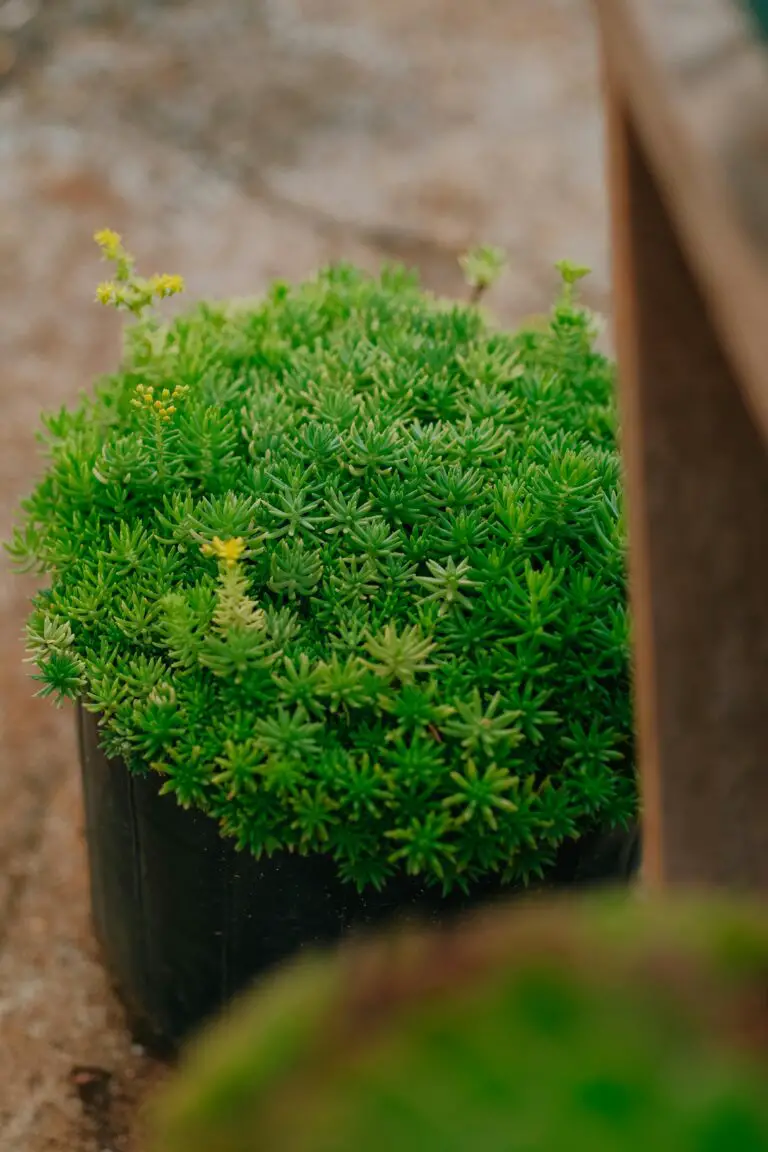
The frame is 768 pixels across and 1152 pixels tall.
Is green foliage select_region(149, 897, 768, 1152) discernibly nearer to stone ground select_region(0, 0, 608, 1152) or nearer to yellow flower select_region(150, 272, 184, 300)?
yellow flower select_region(150, 272, 184, 300)

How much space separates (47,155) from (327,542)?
101 inches

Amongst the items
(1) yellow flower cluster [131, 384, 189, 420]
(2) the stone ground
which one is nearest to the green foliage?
(1) yellow flower cluster [131, 384, 189, 420]

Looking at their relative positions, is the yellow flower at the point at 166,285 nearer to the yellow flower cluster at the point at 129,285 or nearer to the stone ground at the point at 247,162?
the yellow flower cluster at the point at 129,285

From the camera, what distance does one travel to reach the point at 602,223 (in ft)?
10.5

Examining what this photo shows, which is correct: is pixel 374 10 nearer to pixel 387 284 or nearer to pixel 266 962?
pixel 387 284

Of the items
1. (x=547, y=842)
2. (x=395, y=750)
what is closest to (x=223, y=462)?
(x=395, y=750)

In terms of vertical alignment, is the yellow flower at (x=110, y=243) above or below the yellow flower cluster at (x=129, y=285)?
above

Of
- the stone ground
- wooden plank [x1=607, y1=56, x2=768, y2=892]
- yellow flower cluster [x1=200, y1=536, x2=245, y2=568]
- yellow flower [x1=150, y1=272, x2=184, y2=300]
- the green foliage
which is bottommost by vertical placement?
the green foliage

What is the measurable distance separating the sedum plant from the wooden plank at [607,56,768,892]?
0.35m

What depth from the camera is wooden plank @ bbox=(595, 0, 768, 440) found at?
1.22ft

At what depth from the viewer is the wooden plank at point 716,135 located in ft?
1.22

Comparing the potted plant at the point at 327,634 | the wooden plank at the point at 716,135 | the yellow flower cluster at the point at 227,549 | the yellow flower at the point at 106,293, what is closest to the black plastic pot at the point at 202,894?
the potted plant at the point at 327,634

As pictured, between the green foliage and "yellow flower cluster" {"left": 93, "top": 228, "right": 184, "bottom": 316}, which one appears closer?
the green foliage

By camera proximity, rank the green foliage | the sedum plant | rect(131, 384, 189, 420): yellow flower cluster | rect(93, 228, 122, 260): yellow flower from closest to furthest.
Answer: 1. the green foliage
2. the sedum plant
3. rect(131, 384, 189, 420): yellow flower cluster
4. rect(93, 228, 122, 260): yellow flower
